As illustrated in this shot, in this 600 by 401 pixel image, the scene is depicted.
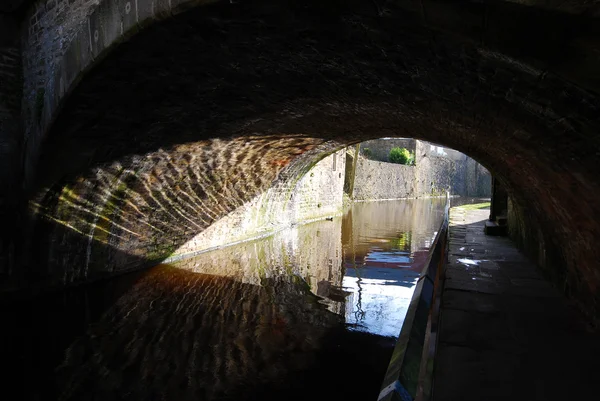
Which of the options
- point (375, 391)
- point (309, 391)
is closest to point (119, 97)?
point (309, 391)

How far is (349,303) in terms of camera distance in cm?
580

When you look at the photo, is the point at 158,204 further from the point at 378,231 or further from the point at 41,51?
the point at 378,231

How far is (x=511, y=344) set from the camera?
108 inches

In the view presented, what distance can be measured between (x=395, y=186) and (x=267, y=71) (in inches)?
1195

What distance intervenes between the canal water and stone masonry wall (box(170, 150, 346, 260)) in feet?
5.24

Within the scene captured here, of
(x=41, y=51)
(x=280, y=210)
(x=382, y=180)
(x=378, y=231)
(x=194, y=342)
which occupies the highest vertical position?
(x=41, y=51)

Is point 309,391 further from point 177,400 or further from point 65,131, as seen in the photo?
point 65,131

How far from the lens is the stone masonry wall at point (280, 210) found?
386 inches

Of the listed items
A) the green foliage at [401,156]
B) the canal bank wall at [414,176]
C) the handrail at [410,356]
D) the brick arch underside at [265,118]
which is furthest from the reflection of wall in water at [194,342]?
the green foliage at [401,156]

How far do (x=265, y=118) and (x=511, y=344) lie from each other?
4401 millimetres

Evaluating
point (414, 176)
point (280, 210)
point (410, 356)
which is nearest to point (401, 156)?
point (414, 176)

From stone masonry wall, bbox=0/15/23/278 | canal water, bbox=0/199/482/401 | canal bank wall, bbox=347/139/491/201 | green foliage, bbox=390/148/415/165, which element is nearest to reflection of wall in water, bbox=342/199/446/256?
canal water, bbox=0/199/482/401

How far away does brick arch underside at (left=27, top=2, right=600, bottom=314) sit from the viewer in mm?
2340

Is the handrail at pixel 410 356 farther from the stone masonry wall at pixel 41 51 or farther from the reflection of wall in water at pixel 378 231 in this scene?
the reflection of wall in water at pixel 378 231
